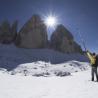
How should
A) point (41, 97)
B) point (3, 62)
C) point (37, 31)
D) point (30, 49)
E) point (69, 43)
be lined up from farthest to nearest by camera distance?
point (69, 43)
point (37, 31)
point (30, 49)
point (3, 62)
point (41, 97)

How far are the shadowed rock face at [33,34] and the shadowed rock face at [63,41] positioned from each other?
14.0 feet

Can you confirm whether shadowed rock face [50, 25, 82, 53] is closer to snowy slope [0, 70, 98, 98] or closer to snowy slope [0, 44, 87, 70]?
snowy slope [0, 44, 87, 70]

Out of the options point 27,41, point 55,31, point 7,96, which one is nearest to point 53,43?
point 55,31

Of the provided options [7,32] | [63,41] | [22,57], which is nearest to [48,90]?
[22,57]

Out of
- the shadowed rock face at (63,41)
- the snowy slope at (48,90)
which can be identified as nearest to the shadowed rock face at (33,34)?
the shadowed rock face at (63,41)

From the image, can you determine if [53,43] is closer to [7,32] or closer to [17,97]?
[7,32]

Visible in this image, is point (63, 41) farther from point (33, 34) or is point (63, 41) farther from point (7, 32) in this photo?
point (7, 32)

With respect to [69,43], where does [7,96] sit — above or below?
below

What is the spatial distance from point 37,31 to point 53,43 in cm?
860

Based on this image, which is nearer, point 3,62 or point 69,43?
point 3,62

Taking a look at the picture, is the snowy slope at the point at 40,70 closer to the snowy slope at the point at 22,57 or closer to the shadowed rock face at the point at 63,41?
the snowy slope at the point at 22,57

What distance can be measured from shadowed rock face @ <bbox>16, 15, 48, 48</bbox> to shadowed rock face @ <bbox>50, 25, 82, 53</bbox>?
4.26 m

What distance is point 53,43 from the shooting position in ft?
242

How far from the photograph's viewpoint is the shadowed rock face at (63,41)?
72.4 meters
